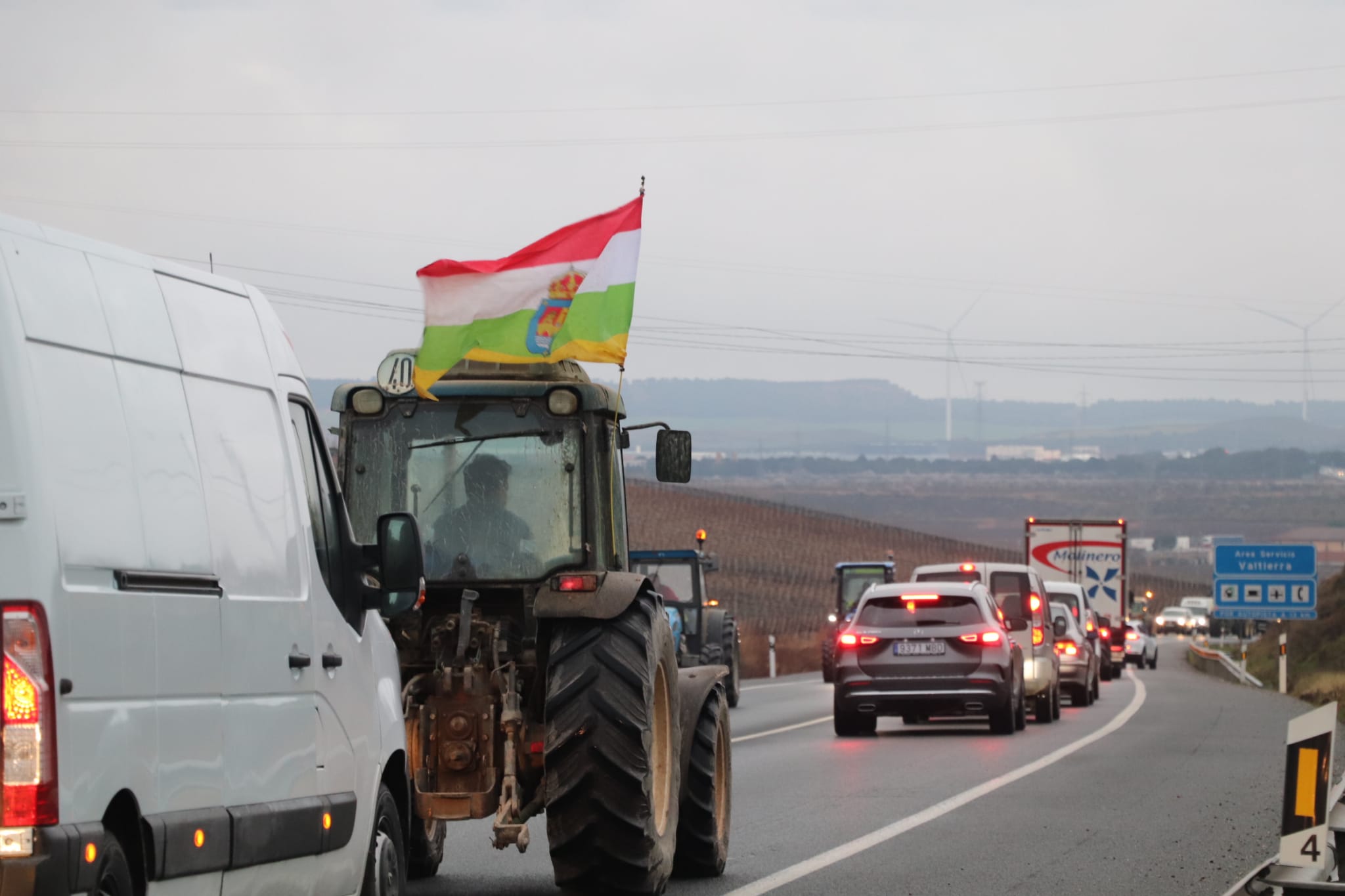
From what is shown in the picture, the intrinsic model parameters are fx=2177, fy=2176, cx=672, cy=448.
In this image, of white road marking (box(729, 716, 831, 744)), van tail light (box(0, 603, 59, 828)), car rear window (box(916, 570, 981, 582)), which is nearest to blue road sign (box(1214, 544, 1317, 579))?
car rear window (box(916, 570, 981, 582))

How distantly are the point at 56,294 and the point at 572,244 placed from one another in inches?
253

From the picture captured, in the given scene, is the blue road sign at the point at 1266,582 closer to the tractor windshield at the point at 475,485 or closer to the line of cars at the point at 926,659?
the line of cars at the point at 926,659

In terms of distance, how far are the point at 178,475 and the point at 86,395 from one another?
0.56 meters

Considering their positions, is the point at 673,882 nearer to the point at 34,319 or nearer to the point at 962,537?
the point at 34,319

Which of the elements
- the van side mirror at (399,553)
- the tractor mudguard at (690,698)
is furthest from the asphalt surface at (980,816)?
the van side mirror at (399,553)

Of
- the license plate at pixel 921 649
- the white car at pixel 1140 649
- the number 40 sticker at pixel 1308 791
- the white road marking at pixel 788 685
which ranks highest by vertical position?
the number 40 sticker at pixel 1308 791

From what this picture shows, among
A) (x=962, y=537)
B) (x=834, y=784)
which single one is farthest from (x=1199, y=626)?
(x=834, y=784)

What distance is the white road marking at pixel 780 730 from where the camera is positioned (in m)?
23.6

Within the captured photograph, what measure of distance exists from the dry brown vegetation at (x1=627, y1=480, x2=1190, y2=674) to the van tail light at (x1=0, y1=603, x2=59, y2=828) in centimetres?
6487

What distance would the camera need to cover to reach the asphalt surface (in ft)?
36.7

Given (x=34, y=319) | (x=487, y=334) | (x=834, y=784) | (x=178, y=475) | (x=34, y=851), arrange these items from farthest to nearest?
(x=834, y=784), (x=487, y=334), (x=178, y=475), (x=34, y=319), (x=34, y=851)

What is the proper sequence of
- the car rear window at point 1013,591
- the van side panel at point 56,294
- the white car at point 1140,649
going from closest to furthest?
1. the van side panel at point 56,294
2. the car rear window at point 1013,591
3. the white car at point 1140,649

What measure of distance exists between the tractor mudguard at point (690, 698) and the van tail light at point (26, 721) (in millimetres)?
5831

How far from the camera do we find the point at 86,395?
5484mm
